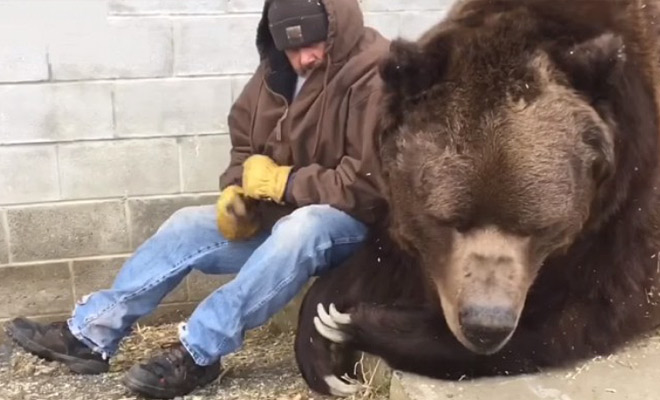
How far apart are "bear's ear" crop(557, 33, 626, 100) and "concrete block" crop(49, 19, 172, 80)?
2.48m

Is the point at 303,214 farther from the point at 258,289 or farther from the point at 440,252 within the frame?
the point at 440,252

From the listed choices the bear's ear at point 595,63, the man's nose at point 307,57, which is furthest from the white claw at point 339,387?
the bear's ear at point 595,63

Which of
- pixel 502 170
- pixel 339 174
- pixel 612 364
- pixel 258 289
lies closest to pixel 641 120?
pixel 502 170

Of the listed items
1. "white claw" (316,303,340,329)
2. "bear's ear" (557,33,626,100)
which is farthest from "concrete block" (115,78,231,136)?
"bear's ear" (557,33,626,100)

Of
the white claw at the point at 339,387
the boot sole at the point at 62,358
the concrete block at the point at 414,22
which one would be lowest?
the boot sole at the point at 62,358

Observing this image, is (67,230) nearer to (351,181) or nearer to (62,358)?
(62,358)

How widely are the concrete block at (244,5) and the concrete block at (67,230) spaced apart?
1116 mm

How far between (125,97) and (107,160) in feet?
1.06

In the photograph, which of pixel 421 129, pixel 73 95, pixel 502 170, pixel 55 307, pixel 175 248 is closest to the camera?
pixel 502 170

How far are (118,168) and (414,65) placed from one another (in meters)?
2.47

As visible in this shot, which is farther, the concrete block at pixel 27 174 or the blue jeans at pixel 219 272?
the concrete block at pixel 27 174

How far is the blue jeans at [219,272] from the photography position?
337cm

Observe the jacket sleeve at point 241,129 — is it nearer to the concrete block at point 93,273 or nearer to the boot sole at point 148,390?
the boot sole at point 148,390

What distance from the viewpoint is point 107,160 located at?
474cm
